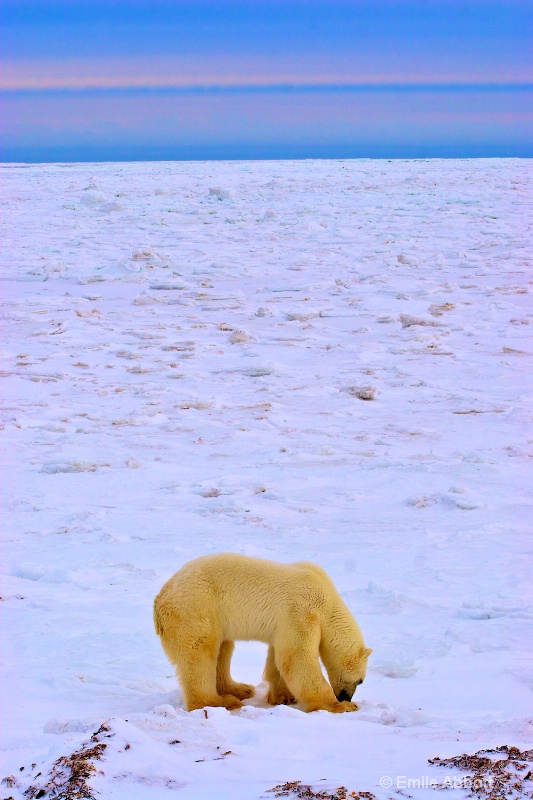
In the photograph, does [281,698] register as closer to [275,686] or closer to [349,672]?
[275,686]

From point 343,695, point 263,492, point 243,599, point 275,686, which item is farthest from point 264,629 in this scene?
point 263,492

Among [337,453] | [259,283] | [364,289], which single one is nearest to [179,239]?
[259,283]

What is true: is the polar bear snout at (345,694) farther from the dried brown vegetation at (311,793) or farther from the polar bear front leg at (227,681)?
the dried brown vegetation at (311,793)

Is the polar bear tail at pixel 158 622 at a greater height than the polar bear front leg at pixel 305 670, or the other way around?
the polar bear tail at pixel 158 622

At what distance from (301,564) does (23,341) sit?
291 inches

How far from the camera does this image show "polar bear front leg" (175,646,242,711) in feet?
10.6

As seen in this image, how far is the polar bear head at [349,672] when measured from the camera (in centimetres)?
336

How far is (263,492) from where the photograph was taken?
19.2 ft

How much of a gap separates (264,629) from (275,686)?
11.3 inches

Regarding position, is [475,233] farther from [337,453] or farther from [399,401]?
[337,453]

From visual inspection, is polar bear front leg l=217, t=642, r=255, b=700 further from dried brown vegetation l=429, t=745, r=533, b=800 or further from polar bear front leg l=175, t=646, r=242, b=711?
dried brown vegetation l=429, t=745, r=533, b=800

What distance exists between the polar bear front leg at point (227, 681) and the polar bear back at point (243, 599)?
17 cm

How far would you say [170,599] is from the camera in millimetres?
3357

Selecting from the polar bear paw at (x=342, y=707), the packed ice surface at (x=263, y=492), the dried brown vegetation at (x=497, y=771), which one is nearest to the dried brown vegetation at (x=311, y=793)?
the packed ice surface at (x=263, y=492)
